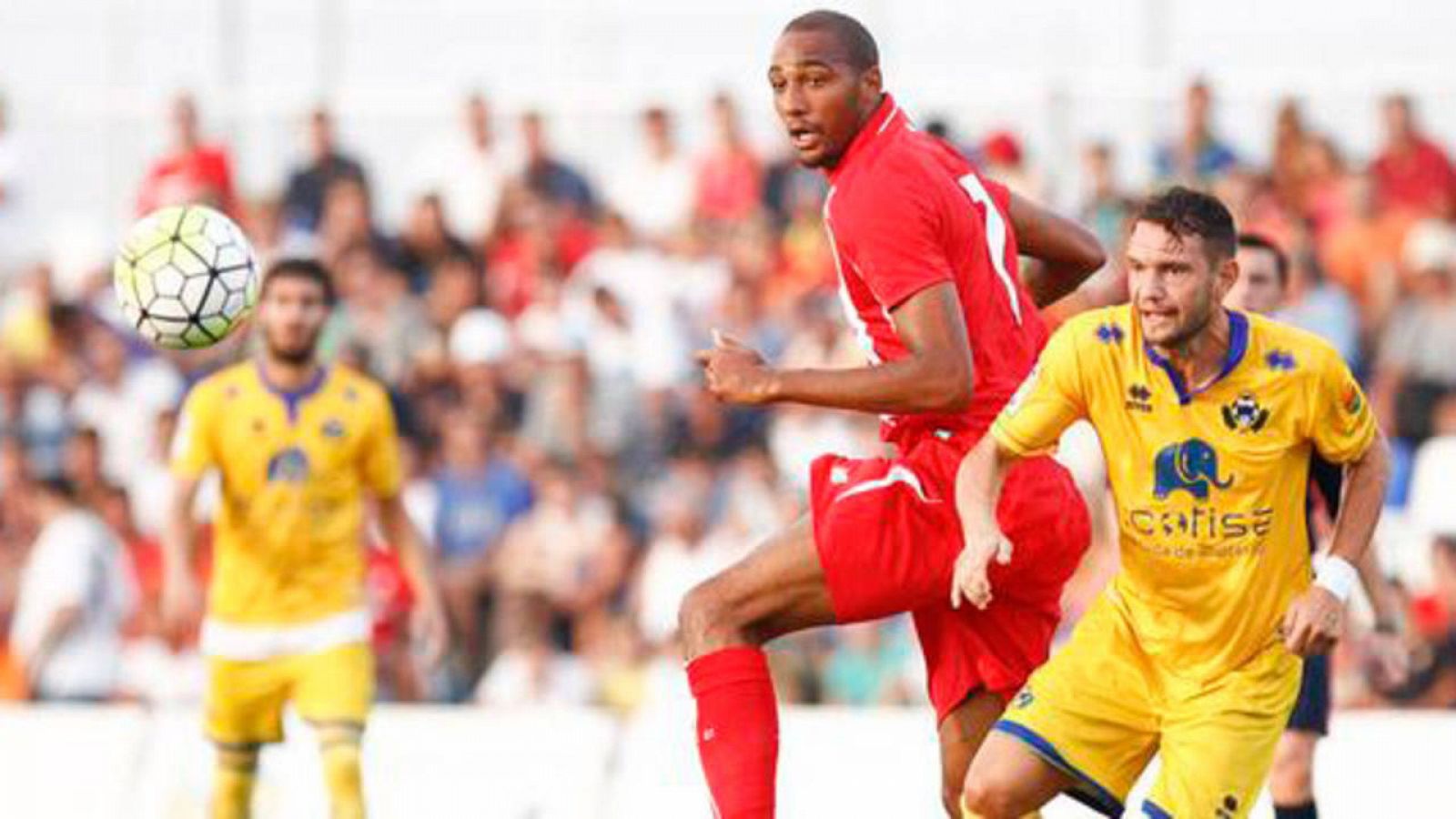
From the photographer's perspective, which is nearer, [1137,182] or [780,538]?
[780,538]

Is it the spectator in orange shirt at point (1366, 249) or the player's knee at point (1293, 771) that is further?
the spectator in orange shirt at point (1366, 249)

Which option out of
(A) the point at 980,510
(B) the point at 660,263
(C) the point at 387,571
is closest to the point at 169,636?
(C) the point at 387,571

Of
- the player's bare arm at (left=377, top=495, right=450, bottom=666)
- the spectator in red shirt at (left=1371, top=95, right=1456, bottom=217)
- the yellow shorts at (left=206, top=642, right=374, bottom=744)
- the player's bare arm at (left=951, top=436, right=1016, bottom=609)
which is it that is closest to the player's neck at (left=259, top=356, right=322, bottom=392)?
the player's bare arm at (left=377, top=495, right=450, bottom=666)

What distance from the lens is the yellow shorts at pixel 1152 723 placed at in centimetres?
853

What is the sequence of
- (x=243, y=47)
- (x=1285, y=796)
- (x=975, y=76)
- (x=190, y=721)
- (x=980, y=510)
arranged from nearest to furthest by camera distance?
(x=980, y=510), (x=1285, y=796), (x=190, y=721), (x=975, y=76), (x=243, y=47)

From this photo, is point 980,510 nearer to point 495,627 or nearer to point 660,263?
point 495,627

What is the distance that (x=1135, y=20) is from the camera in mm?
20125

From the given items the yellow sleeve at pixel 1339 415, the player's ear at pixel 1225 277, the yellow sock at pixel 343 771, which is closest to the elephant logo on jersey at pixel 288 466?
the yellow sock at pixel 343 771

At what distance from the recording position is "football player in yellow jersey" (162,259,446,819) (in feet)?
38.2

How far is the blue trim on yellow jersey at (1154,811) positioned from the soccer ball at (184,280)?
3.66m

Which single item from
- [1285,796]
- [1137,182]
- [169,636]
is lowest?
[169,636]

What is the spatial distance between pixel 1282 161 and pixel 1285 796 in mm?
7206

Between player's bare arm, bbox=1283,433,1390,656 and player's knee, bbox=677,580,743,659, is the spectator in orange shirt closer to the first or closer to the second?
player's bare arm, bbox=1283,433,1390,656

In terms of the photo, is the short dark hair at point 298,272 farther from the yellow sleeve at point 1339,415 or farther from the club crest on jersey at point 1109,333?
the yellow sleeve at point 1339,415
